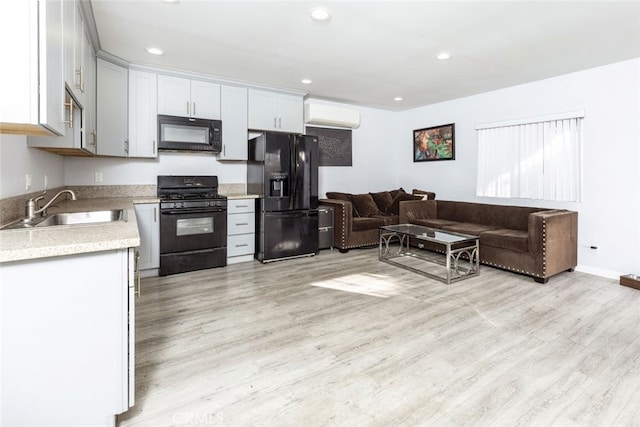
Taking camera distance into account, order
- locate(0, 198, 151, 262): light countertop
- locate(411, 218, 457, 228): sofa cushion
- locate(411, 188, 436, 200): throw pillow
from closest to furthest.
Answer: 1. locate(0, 198, 151, 262): light countertop
2. locate(411, 218, 457, 228): sofa cushion
3. locate(411, 188, 436, 200): throw pillow

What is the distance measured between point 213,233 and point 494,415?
3.31 metres

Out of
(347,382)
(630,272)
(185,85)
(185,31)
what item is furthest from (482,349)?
(185,85)

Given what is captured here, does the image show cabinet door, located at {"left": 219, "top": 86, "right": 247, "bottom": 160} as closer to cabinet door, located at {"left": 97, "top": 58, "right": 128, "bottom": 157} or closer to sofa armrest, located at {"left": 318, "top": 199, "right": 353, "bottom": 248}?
cabinet door, located at {"left": 97, "top": 58, "right": 128, "bottom": 157}

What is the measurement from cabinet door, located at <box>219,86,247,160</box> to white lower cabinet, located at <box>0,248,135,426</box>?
3120 mm

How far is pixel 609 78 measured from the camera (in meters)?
3.67

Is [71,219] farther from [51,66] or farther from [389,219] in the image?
[389,219]

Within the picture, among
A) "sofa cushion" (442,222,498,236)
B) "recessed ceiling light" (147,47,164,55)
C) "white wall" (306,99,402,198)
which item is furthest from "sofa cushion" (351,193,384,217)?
"recessed ceiling light" (147,47,164,55)

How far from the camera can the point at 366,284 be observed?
347 cm

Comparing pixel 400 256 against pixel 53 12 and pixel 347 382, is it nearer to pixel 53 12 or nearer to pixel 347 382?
pixel 347 382

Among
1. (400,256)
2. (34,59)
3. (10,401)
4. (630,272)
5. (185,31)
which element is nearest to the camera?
(10,401)

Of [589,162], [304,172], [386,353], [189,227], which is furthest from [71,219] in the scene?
[589,162]

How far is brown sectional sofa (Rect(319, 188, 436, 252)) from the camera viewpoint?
4.86 meters

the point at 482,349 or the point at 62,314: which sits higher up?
the point at 62,314

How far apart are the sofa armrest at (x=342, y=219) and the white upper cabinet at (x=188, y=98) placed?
2.09m
